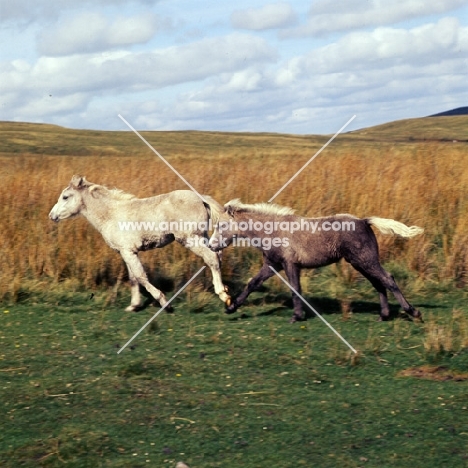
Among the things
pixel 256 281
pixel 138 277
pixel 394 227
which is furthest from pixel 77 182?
pixel 394 227

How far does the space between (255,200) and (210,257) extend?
2.95 metres

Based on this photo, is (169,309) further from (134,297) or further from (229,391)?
(229,391)

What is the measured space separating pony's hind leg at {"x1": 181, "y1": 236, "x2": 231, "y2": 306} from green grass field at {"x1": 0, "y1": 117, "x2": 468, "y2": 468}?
28 centimetres

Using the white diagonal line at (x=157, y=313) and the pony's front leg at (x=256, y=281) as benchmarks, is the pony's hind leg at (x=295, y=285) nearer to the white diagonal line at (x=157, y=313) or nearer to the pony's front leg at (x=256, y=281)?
the pony's front leg at (x=256, y=281)

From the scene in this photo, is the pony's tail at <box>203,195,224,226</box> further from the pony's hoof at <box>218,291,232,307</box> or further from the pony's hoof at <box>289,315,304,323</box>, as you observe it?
the pony's hoof at <box>289,315,304,323</box>

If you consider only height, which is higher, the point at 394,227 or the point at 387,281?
the point at 394,227

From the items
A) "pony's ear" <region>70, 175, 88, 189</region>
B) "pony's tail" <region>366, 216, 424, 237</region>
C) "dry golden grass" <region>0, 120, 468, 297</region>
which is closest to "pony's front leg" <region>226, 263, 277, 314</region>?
"pony's tail" <region>366, 216, 424, 237</region>

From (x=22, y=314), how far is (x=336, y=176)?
5.96 m

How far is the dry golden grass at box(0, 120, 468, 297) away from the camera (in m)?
11.0

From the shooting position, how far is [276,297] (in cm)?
1021

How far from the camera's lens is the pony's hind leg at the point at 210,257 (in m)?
9.72

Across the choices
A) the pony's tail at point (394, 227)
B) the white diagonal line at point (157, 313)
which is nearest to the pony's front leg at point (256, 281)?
the white diagonal line at point (157, 313)

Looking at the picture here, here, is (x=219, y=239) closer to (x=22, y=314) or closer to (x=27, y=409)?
(x=22, y=314)

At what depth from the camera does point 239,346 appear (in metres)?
8.16
